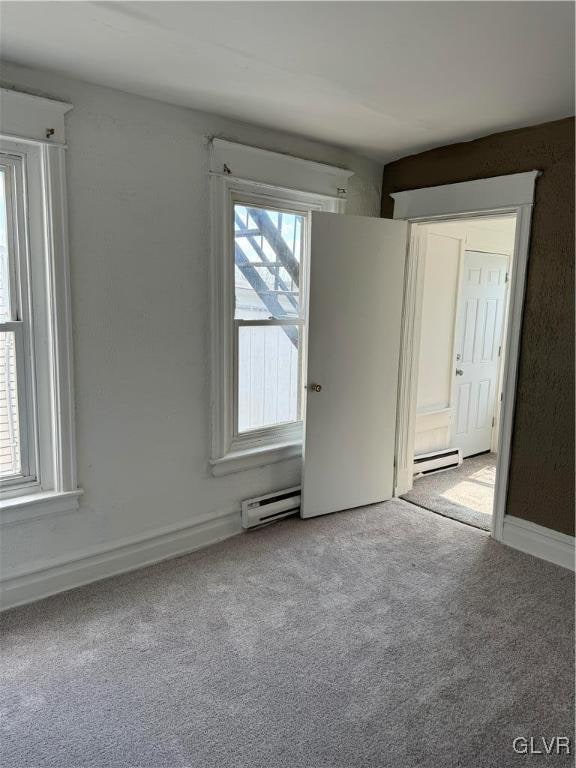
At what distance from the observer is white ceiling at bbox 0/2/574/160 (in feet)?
5.79

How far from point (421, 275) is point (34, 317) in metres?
2.55

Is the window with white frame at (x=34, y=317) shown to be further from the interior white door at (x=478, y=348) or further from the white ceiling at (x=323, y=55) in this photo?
the interior white door at (x=478, y=348)

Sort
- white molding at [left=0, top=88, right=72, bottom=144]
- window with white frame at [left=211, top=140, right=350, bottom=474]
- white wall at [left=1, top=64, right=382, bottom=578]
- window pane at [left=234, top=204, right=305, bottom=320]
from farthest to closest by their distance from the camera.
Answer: window pane at [left=234, top=204, right=305, bottom=320], window with white frame at [left=211, top=140, right=350, bottom=474], white wall at [left=1, top=64, right=382, bottom=578], white molding at [left=0, top=88, right=72, bottom=144]

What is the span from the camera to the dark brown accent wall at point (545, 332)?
2.83 m

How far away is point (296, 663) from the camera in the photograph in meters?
2.12

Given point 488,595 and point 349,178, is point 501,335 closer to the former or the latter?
point 349,178

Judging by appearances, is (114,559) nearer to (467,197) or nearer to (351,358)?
(351,358)

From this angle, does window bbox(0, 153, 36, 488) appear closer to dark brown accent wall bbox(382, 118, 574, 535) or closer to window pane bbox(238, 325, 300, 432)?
window pane bbox(238, 325, 300, 432)

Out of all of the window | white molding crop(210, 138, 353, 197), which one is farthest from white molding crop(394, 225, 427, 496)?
the window

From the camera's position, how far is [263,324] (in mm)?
3260

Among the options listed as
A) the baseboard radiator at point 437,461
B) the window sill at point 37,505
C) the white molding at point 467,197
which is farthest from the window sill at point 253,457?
the white molding at point 467,197

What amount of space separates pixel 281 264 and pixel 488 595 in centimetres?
220

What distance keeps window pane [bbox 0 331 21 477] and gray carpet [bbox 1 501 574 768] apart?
69 cm

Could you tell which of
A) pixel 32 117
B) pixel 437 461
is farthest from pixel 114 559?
pixel 437 461
